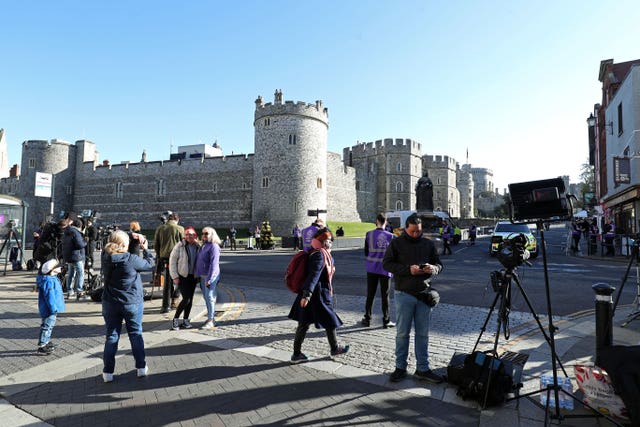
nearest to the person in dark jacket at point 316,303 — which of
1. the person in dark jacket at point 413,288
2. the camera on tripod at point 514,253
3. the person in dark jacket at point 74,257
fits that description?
the person in dark jacket at point 413,288

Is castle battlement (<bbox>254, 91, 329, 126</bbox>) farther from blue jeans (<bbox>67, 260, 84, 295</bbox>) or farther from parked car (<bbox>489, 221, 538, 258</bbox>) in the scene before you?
blue jeans (<bbox>67, 260, 84, 295</bbox>)

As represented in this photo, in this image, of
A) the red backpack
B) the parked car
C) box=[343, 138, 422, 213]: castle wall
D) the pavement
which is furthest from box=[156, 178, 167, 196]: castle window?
the red backpack

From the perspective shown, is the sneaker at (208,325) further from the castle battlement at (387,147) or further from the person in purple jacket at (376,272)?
the castle battlement at (387,147)

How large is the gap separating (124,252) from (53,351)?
6.44ft

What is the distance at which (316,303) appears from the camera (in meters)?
4.76

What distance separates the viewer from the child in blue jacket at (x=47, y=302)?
196 inches

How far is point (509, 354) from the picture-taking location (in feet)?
14.0

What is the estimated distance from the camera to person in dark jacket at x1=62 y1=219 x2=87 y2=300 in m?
8.12

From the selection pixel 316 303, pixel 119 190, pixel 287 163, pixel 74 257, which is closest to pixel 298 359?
pixel 316 303

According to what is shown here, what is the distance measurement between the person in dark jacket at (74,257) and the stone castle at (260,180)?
98.9 ft

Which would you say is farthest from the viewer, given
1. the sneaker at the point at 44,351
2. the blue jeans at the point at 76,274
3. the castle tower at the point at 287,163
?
the castle tower at the point at 287,163

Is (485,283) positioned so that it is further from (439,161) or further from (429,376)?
(439,161)

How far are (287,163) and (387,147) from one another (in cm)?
2384

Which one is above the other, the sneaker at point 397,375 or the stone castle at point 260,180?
the stone castle at point 260,180
